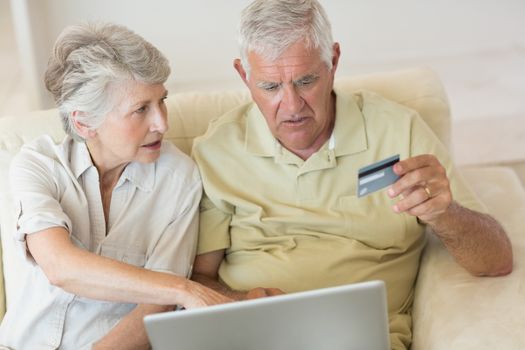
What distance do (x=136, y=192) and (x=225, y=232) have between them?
0.78 feet

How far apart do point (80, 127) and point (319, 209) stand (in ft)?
1.93

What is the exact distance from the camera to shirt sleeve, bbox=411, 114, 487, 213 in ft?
6.39

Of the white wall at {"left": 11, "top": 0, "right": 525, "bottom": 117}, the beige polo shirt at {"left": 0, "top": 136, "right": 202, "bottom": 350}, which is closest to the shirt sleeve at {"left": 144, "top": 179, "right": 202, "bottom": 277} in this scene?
the beige polo shirt at {"left": 0, "top": 136, "right": 202, "bottom": 350}

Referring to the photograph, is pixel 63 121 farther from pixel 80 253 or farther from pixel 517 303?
pixel 517 303

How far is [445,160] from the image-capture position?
1976 millimetres

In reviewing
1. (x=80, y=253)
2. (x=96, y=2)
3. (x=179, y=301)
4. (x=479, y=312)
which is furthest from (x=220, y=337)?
(x=96, y=2)

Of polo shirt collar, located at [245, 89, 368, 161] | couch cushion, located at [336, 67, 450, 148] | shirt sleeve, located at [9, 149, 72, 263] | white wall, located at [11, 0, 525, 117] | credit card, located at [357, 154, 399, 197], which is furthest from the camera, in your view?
white wall, located at [11, 0, 525, 117]

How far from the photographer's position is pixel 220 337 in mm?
1509

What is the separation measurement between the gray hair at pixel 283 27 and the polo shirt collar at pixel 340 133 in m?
0.16

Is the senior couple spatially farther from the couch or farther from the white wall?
the white wall

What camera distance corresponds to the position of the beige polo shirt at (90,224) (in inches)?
75.4

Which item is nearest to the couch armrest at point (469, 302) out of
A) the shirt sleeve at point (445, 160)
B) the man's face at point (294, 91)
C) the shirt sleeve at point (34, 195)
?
the shirt sleeve at point (445, 160)

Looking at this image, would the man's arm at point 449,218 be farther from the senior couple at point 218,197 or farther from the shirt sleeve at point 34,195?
the shirt sleeve at point 34,195

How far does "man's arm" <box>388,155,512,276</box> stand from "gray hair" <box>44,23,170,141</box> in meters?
0.62
